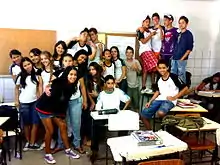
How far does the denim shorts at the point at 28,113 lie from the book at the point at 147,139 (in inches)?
72.9

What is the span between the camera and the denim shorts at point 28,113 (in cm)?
465

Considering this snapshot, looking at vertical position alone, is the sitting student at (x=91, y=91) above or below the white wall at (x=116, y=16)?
below

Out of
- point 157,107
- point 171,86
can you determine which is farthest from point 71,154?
point 171,86

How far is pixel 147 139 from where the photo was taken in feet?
10.6

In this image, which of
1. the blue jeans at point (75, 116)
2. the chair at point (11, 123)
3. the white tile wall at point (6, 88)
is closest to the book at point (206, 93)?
the blue jeans at point (75, 116)

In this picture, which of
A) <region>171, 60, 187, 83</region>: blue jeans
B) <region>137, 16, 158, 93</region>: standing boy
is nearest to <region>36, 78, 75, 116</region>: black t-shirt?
<region>137, 16, 158, 93</region>: standing boy

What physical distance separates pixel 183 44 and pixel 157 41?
1.93 ft

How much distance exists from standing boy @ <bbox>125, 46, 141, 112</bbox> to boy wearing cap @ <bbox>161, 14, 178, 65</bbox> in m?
0.65

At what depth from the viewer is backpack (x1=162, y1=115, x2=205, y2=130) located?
390 cm

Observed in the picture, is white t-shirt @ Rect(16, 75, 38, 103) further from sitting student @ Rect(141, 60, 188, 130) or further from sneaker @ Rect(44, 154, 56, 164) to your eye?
sitting student @ Rect(141, 60, 188, 130)

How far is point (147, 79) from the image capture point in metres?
6.60

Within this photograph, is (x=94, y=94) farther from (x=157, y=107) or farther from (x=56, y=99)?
(x=157, y=107)

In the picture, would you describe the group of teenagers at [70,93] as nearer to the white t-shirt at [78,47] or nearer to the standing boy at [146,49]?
the white t-shirt at [78,47]

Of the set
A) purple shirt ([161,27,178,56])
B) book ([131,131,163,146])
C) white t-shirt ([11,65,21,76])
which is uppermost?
purple shirt ([161,27,178,56])
